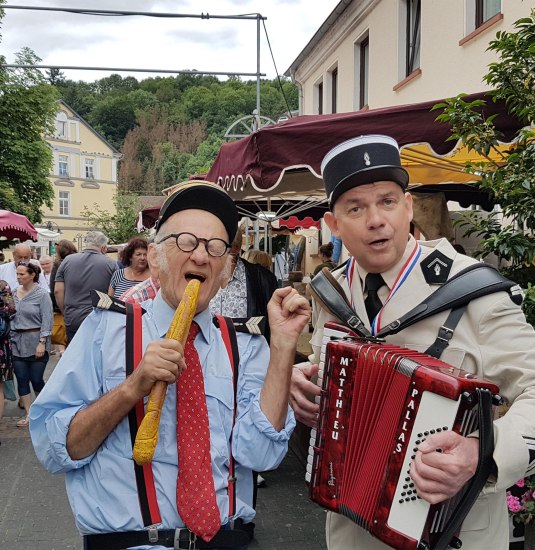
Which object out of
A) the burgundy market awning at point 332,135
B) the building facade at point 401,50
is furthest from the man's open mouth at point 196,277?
the building facade at point 401,50

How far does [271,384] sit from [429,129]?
8.91 ft

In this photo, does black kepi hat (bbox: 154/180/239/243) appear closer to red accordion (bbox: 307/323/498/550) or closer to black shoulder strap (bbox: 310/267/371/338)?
black shoulder strap (bbox: 310/267/371/338)

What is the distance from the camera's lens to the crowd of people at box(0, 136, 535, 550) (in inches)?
64.0

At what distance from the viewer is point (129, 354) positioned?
175 cm

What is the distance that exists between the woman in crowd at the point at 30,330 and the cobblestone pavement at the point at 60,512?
113 cm

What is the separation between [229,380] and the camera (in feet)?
6.10

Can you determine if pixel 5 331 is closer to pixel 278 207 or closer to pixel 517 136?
pixel 278 207

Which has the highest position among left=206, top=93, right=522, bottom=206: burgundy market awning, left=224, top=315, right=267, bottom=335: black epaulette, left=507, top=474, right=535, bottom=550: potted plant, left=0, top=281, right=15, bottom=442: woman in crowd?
left=206, top=93, right=522, bottom=206: burgundy market awning

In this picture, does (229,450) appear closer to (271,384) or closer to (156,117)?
(271,384)

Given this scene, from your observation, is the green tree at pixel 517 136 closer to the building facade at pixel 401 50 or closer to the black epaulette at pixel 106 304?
the black epaulette at pixel 106 304

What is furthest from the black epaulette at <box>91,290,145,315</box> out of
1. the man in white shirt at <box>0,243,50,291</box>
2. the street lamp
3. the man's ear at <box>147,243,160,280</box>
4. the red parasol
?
the street lamp

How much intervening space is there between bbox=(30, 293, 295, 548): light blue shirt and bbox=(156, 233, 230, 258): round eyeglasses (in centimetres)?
20

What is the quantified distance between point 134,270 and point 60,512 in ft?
8.73

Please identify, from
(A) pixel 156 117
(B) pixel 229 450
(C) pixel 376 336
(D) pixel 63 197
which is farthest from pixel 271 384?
(A) pixel 156 117
